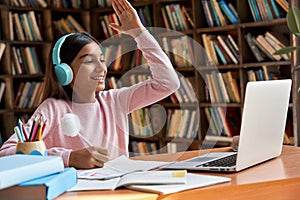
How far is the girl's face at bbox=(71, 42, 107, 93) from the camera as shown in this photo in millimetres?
1944

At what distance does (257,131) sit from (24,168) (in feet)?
2.26

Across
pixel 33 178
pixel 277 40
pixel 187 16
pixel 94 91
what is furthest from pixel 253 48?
pixel 33 178

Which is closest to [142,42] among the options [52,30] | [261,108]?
[261,108]

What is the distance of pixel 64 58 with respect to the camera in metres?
2.08

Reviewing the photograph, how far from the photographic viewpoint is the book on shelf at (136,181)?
146 cm

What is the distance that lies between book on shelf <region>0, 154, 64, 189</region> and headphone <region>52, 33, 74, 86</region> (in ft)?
1.66

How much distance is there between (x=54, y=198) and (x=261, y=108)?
66cm

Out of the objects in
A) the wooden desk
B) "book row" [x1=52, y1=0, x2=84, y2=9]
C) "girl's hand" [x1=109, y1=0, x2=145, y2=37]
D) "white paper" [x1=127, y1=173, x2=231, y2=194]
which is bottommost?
the wooden desk

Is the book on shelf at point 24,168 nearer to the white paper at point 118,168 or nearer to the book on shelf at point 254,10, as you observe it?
the white paper at point 118,168

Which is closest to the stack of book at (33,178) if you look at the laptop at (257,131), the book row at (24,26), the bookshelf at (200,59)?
the laptop at (257,131)

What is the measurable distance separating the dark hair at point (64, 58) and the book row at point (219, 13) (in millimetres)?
2222

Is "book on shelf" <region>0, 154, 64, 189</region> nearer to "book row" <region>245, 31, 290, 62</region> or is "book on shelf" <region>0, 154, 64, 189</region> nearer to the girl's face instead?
the girl's face

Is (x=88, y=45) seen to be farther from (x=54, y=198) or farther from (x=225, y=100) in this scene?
(x=225, y=100)

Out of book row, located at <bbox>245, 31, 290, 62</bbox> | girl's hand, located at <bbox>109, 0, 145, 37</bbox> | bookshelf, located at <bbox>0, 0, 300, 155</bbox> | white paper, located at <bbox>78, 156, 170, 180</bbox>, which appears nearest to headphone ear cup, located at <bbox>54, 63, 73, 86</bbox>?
girl's hand, located at <bbox>109, 0, 145, 37</bbox>
